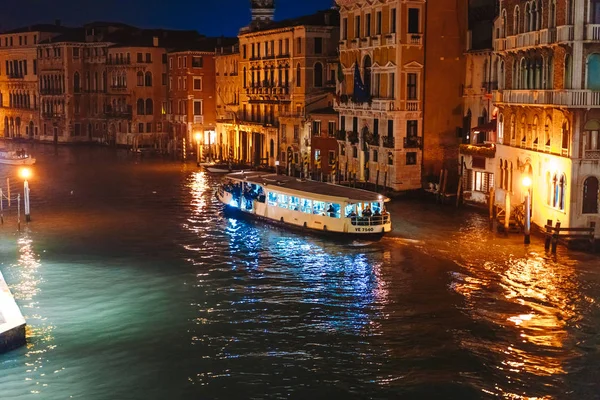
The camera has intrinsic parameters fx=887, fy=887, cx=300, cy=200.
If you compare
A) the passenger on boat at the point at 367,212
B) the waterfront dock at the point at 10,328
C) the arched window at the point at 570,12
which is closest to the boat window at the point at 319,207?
the passenger on boat at the point at 367,212

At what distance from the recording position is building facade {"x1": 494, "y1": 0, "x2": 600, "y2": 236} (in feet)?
81.7

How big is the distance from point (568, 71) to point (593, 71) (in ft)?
2.29

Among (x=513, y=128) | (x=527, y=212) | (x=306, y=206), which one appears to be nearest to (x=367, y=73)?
(x=513, y=128)

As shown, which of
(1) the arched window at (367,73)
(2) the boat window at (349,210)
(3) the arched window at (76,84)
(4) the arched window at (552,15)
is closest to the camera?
(4) the arched window at (552,15)

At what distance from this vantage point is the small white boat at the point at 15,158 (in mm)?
55375

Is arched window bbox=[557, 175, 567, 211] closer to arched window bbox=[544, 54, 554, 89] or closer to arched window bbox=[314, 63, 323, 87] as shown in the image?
arched window bbox=[544, 54, 554, 89]

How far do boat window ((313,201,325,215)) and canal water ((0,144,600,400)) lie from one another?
0.93m

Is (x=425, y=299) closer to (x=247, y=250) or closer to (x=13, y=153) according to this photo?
(x=247, y=250)

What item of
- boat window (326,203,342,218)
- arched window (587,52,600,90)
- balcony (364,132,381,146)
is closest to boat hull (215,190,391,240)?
boat window (326,203,342,218)

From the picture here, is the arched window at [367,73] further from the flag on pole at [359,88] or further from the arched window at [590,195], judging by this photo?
the arched window at [590,195]

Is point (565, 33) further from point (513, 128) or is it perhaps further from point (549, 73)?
point (513, 128)

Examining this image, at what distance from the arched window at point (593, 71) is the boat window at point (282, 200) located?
10.8 m

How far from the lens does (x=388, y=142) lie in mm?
38312

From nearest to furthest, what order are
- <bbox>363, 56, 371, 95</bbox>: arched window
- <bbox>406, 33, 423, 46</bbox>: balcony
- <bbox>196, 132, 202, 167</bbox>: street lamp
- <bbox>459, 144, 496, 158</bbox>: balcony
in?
1. <bbox>459, 144, 496, 158</bbox>: balcony
2. <bbox>406, 33, 423, 46</bbox>: balcony
3. <bbox>363, 56, 371, 95</bbox>: arched window
4. <bbox>196, 132, 202, 167</bbox>: street lamp
